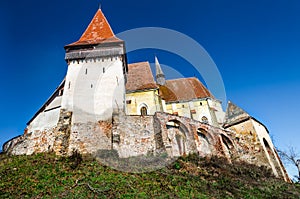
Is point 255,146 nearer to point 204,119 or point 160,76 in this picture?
point 204,119

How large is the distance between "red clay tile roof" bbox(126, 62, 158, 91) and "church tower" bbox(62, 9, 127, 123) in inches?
221

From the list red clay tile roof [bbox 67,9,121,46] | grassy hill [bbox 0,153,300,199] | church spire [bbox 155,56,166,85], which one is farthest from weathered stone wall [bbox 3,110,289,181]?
church spire [bbox 155,56,166,85]

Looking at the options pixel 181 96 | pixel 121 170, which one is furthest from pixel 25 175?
pixel 181 96

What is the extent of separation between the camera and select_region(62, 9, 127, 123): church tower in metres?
19.0

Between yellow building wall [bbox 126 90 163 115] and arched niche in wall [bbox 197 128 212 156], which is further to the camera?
yellow building wall [bbox 126 90 163 115]

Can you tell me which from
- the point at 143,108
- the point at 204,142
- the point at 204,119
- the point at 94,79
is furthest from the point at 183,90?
the point at 94,79

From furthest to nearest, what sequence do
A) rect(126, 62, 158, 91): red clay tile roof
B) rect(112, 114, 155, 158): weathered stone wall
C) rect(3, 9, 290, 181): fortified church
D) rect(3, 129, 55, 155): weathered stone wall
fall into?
rect(126, 62, 158, 91): red clay tile roof, rect(3, 129, 55, 155): weathered stone wall, rect(3, 9, 290, 181): fortified church, rect(112, 114, 155, 158): weathered stone wall

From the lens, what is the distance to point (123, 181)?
12.2 meters

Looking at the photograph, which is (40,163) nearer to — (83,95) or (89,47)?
(83,95)

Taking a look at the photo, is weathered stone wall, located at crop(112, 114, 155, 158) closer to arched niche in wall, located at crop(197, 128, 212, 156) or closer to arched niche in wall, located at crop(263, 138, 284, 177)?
arched niche in wall, located at crop(197, 128, 212, 156)

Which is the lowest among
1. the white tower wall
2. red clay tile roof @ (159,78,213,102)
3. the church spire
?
the white tower wall

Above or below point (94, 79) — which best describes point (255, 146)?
below

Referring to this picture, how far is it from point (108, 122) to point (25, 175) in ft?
22.5

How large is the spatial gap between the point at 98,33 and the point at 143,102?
334 inches
